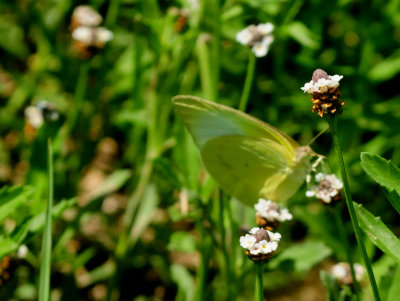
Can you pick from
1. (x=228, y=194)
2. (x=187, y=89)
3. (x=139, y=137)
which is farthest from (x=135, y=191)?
(x=228, y=194)


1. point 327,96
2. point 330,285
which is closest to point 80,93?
point 330,285

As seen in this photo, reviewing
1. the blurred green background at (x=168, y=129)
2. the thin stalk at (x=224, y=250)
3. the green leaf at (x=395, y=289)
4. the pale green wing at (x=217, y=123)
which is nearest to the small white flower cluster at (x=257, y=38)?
the blurred green background at (x=168, y=129)

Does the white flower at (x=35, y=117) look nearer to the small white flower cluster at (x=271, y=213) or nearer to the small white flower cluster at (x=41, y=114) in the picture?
the small white flower cluster at (x=41, y=114)

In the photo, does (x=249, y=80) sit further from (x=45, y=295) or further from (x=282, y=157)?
(x=45, y=295)

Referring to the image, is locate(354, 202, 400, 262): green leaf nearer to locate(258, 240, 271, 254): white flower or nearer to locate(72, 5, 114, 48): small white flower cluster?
locate(258, 240, 271, 254): white flower

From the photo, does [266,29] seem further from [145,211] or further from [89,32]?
[145,211]

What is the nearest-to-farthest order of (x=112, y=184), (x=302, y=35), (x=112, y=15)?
(x=302, y=35)
(x=112, y=184)
(x=112, y=15)
